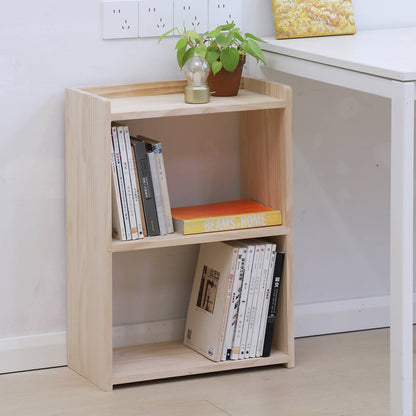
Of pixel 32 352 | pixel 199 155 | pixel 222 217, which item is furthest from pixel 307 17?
pixel 32 352

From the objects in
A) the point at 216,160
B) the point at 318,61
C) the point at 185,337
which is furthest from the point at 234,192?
the point at 318,61

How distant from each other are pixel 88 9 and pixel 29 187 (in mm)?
461

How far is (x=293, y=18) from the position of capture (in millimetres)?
2307

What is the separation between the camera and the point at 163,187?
219cm

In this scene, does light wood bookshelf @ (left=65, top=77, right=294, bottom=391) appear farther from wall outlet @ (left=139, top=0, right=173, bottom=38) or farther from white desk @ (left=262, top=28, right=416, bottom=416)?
white desk @ (left=262, top=28, right=416, bottom=416)

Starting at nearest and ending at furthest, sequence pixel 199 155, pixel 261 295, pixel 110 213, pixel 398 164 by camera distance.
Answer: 1. pixel 398 164
2. pixel 110 213
3. pixel 261 295
4. pixel 199 155

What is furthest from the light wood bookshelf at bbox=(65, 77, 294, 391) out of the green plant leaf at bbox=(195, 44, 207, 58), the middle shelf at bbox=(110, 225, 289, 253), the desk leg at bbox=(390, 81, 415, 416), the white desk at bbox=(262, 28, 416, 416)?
the desk leg at bbox=(390, 81, 415, 416)

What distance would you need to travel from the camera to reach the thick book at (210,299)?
226cm

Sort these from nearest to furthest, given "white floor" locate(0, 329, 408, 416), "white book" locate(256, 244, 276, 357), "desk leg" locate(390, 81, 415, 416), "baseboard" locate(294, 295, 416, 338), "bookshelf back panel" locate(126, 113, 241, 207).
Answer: "desk leg" locate(390, 81, 415, 416), "white floor" locate(0, 329, 408, 416), "white book" locate(256, 244, 276, 357), "bookshelf back panel" locate(126, 113, 241, 207), "baseboard" locate(294, 295, 416, 338)

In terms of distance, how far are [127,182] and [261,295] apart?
1.47 ft

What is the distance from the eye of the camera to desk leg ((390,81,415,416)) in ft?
5.52

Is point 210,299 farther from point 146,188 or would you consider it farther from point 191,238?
point 146,188

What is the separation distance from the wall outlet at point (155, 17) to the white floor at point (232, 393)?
0.87m

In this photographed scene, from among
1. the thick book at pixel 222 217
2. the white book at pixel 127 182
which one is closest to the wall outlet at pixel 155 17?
the white book at pixel 127 182
